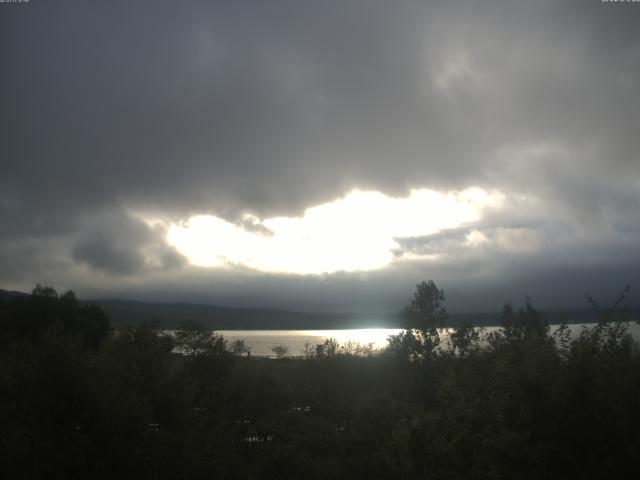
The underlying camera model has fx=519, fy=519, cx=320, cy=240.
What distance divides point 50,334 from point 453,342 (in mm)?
35752

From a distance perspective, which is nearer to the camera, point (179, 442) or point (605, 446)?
point (605, 446)

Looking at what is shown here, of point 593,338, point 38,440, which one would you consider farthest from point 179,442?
point 593,338

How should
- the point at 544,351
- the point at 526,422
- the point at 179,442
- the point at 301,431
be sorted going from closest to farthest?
the point at 526,422, the point at 544,351, the point at 179,442, the point at 301,431

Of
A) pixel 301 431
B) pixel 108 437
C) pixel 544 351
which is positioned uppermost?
pixel 544 351

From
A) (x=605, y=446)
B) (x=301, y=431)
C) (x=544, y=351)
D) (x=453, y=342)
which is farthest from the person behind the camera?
(x=453, y=342)

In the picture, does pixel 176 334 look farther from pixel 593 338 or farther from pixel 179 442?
pixel 593 338

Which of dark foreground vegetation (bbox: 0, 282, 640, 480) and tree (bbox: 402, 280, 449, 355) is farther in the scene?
tree (bbox: 402, 280, 449, 355)

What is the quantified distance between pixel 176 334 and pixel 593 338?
146 ft

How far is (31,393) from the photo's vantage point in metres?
15.0

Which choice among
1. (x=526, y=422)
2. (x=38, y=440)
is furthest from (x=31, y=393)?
(x=526, y=422)

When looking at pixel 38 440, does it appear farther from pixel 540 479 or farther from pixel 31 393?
pixel 540 479

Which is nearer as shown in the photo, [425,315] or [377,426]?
[377,426]

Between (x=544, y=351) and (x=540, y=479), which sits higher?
(x=544, y=351)

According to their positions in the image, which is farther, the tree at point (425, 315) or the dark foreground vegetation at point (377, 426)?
the tree at point (425, 315)
